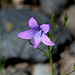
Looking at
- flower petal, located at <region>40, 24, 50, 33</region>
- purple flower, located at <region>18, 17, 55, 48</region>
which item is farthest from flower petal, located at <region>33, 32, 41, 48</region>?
flower petal, located at <region>40, 24, 50, 33</region>

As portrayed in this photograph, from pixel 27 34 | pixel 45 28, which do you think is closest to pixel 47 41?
pixel 45 28

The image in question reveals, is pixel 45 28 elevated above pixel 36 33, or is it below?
above

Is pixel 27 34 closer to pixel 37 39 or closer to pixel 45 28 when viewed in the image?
pixel 37 39

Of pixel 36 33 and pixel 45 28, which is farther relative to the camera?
pixel 36 33

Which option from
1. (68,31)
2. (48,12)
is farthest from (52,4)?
(68,31)

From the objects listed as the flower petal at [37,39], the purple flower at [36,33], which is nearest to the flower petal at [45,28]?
the purple flower at [36,33]

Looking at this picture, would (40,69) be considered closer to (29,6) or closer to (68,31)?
(68,31)

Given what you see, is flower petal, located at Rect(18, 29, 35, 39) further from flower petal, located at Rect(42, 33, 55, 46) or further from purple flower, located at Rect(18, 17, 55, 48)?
flower petal, located at Rect(42, 33, 55, 46)

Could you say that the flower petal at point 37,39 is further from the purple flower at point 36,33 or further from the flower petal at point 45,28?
the flower petal at point 45,28

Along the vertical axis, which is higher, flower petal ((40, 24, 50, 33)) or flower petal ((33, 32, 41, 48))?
flower petal ((40, 24, 50, 33))
